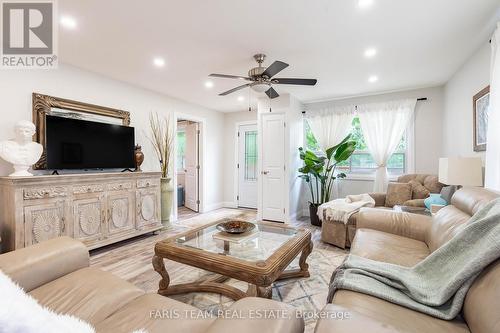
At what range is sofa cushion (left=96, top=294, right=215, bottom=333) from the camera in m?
0.96

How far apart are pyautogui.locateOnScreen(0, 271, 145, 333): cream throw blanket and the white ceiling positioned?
2.08 m

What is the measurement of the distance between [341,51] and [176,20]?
1833 mm

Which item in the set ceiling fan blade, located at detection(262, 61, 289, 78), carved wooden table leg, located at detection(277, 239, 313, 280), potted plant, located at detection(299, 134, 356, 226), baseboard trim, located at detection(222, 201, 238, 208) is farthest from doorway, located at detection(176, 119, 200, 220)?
carved wooden table leg, located at detection(277, 239, 313, 280)

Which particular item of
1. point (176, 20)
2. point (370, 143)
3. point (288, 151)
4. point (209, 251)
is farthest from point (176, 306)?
point (370, 143)

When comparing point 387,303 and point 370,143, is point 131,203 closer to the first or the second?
point 387,303

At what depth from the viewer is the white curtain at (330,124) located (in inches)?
176

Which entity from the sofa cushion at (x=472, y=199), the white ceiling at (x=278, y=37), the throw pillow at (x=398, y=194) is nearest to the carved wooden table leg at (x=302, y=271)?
the sofa cushion at (x=472, y=199)

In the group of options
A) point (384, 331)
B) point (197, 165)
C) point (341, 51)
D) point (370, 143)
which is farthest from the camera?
point (197, 165)

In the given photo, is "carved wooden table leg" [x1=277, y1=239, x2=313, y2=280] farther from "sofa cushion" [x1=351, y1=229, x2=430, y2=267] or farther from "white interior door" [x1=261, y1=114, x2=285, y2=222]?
"white interior door" [x1=261, y1=114, x2=285, y2=222]

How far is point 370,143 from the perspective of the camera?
4254 millimetres

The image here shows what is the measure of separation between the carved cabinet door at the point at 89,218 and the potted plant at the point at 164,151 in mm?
1091

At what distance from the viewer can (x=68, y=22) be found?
210 centimetres

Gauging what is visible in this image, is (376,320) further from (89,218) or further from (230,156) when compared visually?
(230,156)

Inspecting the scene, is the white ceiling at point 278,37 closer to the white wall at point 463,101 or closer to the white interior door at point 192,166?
the white wall at point 463,101
